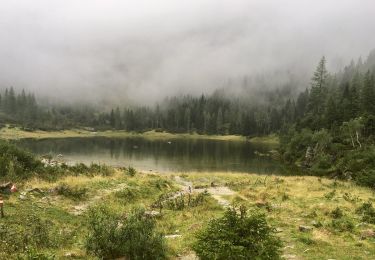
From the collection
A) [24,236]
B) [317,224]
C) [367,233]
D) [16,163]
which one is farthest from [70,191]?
[367,233]

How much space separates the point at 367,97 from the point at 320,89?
4374 cm

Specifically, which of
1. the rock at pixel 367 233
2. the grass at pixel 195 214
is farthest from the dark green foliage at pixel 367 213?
the rock at pixel 367 233

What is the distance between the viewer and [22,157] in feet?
123

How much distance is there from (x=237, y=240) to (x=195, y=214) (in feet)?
43.2

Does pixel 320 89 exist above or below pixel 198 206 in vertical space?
above

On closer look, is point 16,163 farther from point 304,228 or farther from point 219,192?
point 304,228

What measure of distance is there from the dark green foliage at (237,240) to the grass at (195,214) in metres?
3.03

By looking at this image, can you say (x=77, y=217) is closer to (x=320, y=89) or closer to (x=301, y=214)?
(x=301, y=214)

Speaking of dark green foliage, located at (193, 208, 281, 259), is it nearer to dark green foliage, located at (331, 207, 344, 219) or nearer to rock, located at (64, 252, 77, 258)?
rock, located at (64, 252, 77, 258)

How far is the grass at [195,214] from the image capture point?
702 inches

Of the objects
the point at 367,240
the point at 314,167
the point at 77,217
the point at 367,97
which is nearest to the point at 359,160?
the point at 314,167

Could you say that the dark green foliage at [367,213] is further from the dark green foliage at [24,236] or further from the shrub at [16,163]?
the shrub at [16,163]

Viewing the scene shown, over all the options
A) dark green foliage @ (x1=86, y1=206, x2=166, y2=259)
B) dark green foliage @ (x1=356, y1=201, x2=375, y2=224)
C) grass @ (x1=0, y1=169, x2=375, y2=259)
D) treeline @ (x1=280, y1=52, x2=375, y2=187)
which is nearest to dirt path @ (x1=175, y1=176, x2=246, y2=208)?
grass @ (x1=0, y1=169, x2=375, y2=259)

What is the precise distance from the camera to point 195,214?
26500mm
